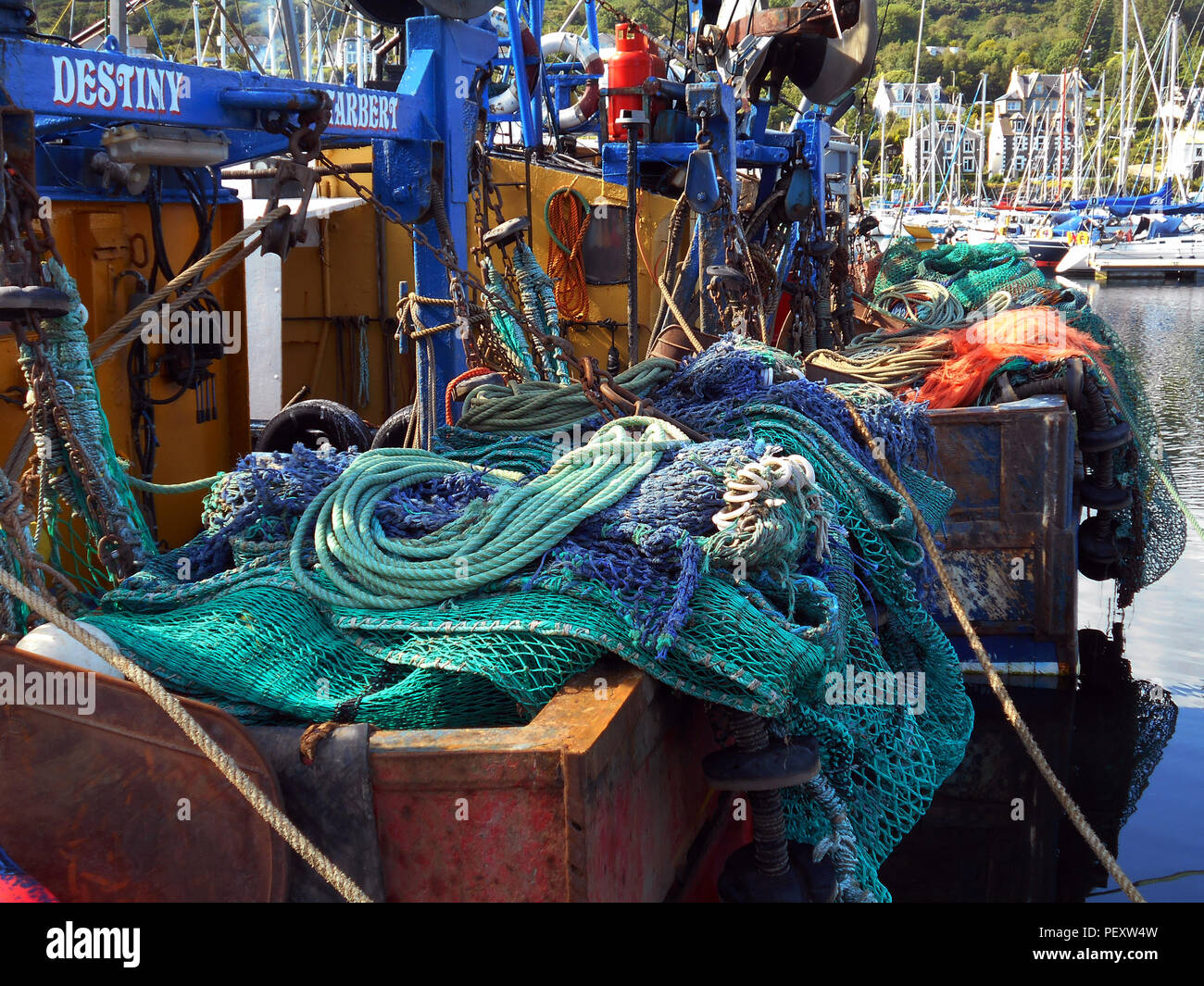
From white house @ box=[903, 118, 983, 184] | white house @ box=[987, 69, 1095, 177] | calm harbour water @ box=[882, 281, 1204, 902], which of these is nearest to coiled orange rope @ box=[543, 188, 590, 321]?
calm harbour water @ box=[882, 281, 1204, 902]

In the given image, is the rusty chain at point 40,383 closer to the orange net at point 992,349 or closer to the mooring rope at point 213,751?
the mooring rope at point 213,751

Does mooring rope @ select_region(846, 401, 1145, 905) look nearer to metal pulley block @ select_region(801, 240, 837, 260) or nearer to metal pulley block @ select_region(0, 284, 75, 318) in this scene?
metal pulley block @ select_region(0, 284, 75, 318)

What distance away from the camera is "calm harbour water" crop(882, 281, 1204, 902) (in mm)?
5480

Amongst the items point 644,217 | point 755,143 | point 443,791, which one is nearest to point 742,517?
point 443,791

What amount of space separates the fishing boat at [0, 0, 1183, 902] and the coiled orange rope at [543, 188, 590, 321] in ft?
5.74

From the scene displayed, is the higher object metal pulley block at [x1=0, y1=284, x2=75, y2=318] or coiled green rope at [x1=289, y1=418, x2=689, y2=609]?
metal pulley block at [x1=0, y1=284, x2=75, y2=318]

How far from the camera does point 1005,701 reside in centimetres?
358

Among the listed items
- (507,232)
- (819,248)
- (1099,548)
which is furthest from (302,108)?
(819,248)

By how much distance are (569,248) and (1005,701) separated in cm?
610

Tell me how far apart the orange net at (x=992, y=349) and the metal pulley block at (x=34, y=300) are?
4277mm

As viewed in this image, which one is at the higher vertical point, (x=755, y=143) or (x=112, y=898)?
(x=755, y=143)

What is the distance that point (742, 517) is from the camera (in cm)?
299

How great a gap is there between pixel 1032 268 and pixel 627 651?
33.7ft
